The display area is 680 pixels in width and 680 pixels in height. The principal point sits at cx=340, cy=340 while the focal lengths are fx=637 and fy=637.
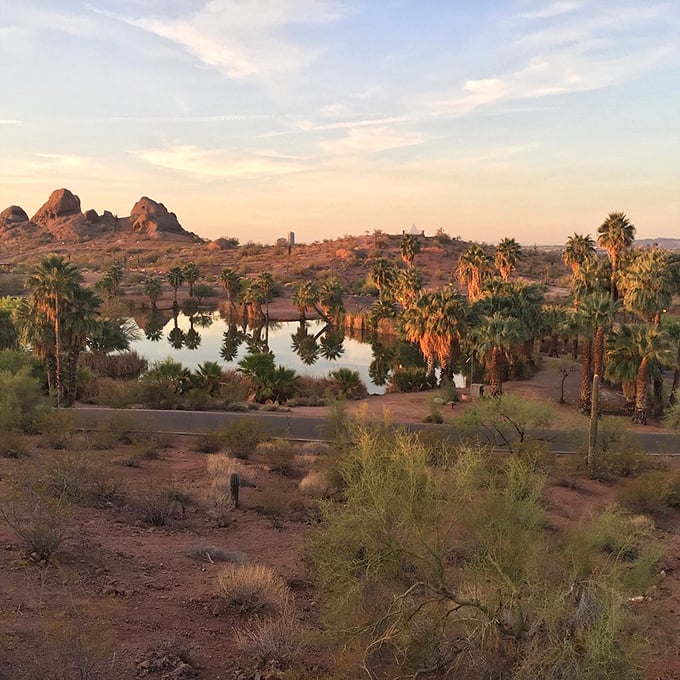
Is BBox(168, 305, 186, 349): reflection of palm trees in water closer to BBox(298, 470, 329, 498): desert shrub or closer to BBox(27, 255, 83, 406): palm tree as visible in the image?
BBox(27, 255, 83, 406): palm tree

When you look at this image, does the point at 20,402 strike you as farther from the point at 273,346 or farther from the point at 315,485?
the point at 273,346

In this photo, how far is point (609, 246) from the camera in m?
48.8

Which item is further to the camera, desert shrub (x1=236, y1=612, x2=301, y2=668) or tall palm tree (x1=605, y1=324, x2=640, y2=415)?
tall palm tree (x1=605, y1=324, x2=640, y2=415)

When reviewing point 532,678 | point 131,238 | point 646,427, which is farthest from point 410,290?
point 131,238

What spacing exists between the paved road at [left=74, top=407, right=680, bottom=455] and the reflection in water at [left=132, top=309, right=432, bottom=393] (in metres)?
15.6

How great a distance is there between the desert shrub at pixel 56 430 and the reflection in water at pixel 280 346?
24.3m

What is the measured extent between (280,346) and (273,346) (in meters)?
0.81

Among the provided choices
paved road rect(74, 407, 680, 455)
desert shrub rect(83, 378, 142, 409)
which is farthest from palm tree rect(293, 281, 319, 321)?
paved road rect(74, 407, 680, 455)

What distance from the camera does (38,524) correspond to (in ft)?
39.2

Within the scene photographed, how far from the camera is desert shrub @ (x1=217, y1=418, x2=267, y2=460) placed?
2409 centimetres

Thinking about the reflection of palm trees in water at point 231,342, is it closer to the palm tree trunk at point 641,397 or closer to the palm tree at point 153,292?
the palm tree at point 153,292

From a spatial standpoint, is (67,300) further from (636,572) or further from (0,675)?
(636,572)

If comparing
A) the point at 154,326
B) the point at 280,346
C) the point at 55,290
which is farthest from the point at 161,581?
the point at 154,326

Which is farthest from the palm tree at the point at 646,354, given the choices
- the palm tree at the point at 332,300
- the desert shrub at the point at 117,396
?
the palm tree at the point at 332,300
